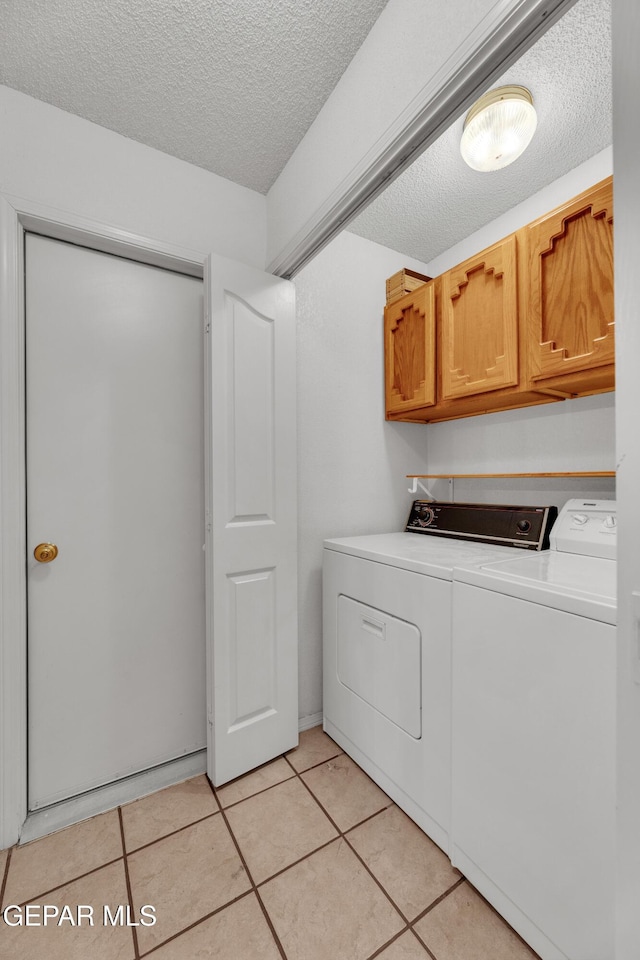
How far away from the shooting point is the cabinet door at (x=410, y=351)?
1970 millimetres

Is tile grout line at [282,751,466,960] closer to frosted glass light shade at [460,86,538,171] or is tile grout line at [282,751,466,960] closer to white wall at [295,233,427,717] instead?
white wall at [295,233,427,717]

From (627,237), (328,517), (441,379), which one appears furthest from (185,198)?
(627,237)

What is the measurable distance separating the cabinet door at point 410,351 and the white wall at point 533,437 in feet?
1.18

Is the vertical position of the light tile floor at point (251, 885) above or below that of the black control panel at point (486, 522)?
below

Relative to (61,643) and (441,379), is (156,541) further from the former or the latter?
(441,379)

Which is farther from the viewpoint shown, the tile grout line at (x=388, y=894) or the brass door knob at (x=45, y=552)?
the brass door knob at (x=45, y=552)

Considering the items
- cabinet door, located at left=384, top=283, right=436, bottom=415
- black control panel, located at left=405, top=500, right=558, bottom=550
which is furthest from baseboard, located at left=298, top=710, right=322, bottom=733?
cabinet door, located at left=384, top=283, right=436, bottom=415

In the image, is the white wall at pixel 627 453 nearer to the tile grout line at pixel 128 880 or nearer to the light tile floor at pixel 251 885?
the light tile floor at pixel 251 885

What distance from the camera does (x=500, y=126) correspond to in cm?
134

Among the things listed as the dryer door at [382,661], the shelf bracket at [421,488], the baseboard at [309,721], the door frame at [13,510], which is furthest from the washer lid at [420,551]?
the door frame at [13,510]

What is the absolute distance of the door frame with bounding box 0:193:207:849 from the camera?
1.32 meters

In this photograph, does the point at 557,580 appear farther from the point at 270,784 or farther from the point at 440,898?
the point at 270,784

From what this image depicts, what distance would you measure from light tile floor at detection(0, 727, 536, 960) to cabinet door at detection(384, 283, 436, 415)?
1.76m

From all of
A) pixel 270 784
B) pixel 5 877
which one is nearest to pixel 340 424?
pixel 270 784
